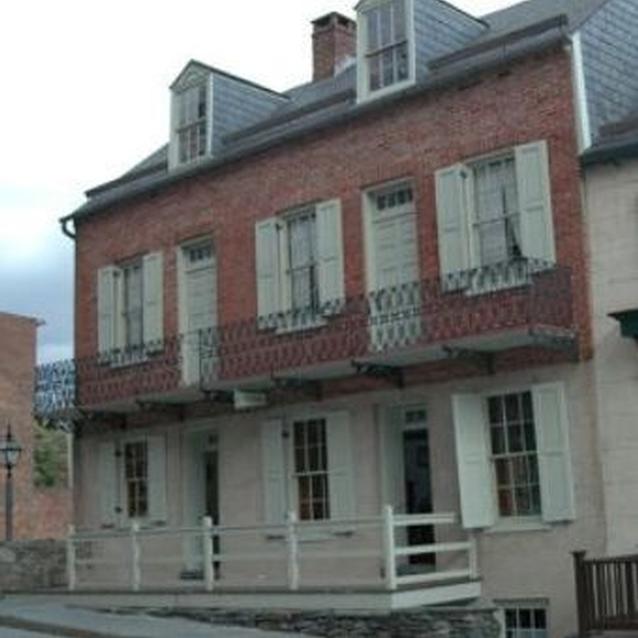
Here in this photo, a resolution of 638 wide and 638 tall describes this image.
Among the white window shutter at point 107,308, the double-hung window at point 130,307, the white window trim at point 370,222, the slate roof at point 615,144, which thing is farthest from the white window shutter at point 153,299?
the slate roof at point 615,144

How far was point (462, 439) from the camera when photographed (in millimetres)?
17469

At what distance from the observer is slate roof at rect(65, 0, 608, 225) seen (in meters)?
17.8

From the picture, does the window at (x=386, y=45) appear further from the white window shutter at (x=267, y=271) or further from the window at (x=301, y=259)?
the white window shutter at (x=267, y=271)

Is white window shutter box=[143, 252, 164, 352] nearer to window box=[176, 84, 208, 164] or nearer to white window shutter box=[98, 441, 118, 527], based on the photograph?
window box=[176, 84, 208, 164]

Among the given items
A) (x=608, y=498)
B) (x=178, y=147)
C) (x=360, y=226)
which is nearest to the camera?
(x=608, y=498)

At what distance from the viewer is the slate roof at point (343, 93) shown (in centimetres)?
1783

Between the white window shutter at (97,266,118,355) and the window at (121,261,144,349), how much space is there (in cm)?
19

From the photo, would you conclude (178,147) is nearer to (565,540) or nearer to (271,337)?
(271,337)

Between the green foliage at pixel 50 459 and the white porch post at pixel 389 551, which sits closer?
the white porch post at pixel 389 551

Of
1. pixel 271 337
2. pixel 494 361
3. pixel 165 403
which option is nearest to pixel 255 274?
pixel 271 337

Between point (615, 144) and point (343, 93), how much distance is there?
5.36 m

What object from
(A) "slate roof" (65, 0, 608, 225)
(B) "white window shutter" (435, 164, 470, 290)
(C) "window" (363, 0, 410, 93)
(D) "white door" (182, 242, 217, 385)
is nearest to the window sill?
(B) "white window shutter" (435, 164, 470, 290)

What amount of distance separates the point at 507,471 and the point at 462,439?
75cm

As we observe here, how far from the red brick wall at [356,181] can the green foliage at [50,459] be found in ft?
90.7
